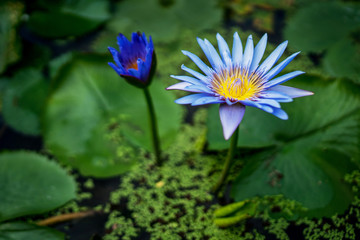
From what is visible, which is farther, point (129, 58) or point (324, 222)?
point (324, 222)

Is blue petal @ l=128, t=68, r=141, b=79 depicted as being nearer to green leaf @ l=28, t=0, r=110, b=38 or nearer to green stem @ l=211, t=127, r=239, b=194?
green stem @ l=211, t=127, r=239, b=194

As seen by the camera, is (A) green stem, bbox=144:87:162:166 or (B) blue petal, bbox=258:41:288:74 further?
(A) green stem, bbox=144:87:162:166

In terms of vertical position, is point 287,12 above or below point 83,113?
above

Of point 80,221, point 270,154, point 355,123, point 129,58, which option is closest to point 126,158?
point 80,221

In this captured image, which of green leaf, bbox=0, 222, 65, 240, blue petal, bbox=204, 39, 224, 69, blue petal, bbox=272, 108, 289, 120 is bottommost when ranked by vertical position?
green leaf, bbox=0, 222, 65, 240

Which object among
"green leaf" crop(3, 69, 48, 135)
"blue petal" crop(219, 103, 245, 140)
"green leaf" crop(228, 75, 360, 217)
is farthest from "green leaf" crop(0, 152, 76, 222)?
"blue petal" crop(219, 103, 245, 140)

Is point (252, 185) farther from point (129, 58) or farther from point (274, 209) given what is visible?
point (129, 58)

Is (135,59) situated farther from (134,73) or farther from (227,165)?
(227,165)
